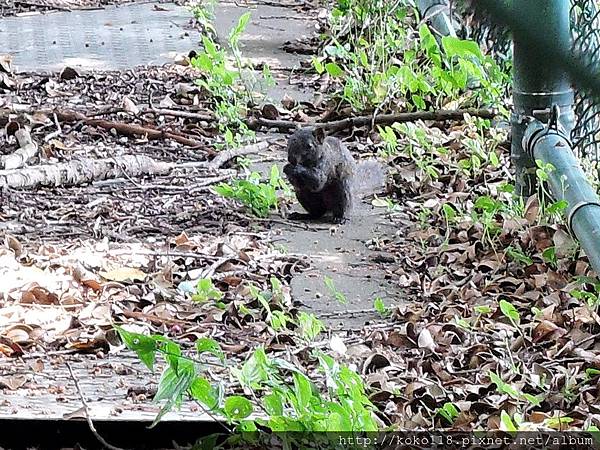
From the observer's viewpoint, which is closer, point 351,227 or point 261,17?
point 351,227

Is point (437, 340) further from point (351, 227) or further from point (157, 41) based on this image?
point (157, 41)

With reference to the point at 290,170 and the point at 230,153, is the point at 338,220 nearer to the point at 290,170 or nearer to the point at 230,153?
the point at 290,170

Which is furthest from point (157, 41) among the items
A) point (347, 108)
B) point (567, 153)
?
point (567, 153)

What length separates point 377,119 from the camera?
5453 mm

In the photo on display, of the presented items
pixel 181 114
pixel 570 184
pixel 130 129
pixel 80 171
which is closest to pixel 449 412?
pixel 570 184

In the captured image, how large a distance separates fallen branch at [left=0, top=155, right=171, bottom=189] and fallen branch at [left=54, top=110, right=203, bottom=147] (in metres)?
0.41

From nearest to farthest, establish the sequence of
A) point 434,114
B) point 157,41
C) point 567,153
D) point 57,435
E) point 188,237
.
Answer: point 57,435
point 567,153
point 188,237
point 434,114
point 157,41

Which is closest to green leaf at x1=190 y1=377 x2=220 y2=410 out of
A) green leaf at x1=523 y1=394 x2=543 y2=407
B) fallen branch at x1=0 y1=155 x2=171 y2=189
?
green leaf at x1=523 y1=394 x2=543 y2=407

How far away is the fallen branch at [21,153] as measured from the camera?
4.94m

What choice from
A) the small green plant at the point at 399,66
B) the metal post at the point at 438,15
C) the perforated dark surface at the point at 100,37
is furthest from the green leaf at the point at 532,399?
the perforated dark surface at the point at 100,37

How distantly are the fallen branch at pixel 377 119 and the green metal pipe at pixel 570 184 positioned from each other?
1343mm

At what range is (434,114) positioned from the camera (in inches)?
209

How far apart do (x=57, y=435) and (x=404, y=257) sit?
1703 millimetres

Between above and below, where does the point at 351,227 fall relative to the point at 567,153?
below
